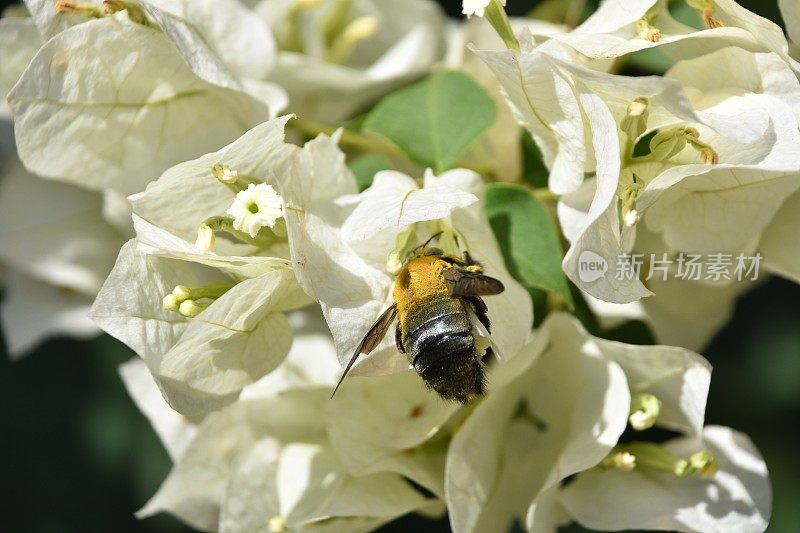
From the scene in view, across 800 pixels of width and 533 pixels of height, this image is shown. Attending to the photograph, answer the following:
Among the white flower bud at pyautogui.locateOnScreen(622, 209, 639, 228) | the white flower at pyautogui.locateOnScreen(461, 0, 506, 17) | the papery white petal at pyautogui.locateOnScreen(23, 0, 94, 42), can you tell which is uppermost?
the white flower at pyautogui.locateOnScreen(461, 0, 506, 17)

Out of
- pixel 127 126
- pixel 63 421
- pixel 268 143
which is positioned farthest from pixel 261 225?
pixel 63 421

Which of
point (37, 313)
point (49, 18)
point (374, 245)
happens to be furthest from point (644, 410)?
point (37, 313)

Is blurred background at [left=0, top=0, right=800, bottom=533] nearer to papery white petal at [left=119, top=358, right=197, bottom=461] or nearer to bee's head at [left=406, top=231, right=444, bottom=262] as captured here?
papery white petal at [left=119, top=358, right=197, bottom=461]

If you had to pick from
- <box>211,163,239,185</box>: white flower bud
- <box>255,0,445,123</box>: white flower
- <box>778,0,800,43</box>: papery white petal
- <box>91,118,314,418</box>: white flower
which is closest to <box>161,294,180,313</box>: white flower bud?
<box>91,118,314,418</box>: white flower

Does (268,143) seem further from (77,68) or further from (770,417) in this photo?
(770,417)

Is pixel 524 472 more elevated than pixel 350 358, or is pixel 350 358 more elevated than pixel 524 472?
pixel 350 358

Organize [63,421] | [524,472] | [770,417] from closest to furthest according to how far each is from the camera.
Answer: [524,472]
[770,417]
[63,421]
